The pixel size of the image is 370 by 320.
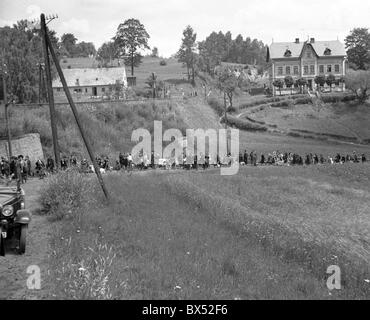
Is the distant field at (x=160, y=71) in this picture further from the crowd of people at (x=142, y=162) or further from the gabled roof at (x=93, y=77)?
the crowd of people at (x=142, y=162)

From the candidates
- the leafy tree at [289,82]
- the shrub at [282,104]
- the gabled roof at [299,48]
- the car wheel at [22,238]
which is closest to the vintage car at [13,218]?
the car wheel at [22,238]

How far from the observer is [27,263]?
12102 millimetres

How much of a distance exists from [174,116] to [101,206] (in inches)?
1349

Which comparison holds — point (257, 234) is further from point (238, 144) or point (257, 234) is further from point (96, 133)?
point (238, 144)

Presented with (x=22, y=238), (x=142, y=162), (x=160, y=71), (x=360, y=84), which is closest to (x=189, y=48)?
(x=160, y=71)

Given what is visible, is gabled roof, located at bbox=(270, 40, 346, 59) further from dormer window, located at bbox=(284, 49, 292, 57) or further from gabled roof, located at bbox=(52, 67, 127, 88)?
gabled roof, located at bbox=(52, 67, 127, 88)

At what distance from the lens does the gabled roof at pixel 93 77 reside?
74.8 meters

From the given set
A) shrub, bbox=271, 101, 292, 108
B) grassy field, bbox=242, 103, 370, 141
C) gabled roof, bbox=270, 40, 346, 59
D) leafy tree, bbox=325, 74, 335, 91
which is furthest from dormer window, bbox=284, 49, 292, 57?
shrub, bbox=271, 101, 292, 108

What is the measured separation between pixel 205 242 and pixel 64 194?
5510 mm

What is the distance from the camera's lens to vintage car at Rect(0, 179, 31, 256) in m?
11.8

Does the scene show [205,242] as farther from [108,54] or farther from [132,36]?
[108,54]

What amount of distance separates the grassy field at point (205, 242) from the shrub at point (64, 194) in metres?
0.11
